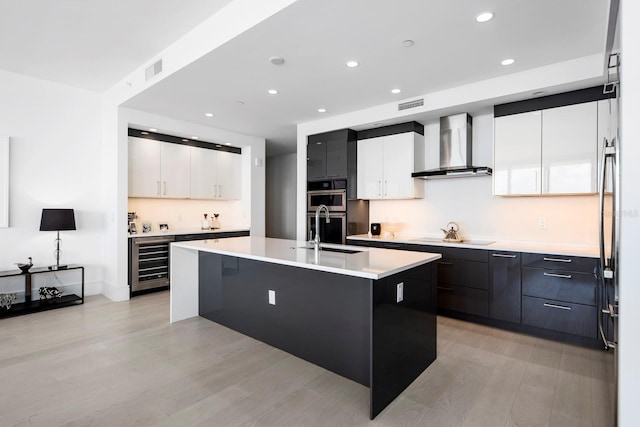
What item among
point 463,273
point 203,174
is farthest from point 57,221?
point 463,273

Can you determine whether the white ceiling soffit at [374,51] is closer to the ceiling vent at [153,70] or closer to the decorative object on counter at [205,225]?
the ceiling vent at [153,70]

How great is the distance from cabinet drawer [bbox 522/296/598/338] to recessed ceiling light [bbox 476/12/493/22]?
249 centimetres

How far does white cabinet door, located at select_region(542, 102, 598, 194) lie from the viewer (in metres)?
3.18

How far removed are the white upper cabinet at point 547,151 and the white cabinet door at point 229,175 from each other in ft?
14.0

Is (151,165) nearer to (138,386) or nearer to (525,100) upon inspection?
(138,386)

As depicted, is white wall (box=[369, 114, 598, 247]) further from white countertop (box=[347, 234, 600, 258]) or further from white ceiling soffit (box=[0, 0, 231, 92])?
white ceiling soffit (box=[0, 0, 231, 92])


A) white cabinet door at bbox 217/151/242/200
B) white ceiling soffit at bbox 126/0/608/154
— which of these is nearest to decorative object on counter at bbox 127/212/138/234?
white cabinet door at bbox 217/151/242/200

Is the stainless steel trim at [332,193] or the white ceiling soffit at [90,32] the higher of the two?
the white ceiling soffit at [90,32]

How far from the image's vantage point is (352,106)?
4.42m

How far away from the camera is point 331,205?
5031 mm

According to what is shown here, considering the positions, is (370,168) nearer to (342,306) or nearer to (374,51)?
(374,51)

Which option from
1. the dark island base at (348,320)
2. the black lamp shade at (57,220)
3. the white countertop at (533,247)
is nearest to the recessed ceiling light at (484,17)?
the dark island base at (348,320)

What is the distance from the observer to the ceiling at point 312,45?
2.37m

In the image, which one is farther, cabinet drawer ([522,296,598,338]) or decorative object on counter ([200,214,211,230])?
decorative object on counter ([200,214,211,230])
